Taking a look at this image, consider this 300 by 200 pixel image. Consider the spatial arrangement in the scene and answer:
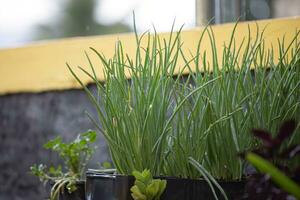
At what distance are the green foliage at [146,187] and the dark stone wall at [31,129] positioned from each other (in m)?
0.67

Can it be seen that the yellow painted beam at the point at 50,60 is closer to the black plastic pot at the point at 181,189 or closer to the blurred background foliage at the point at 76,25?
the blurred background foliage at the point at 76,25

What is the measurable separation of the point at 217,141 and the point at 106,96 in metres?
0.17

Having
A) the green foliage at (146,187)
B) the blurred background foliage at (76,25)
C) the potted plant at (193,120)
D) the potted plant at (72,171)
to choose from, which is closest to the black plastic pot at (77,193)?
the potted plant at (72,171)

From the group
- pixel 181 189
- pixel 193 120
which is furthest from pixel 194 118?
pixel 181 189

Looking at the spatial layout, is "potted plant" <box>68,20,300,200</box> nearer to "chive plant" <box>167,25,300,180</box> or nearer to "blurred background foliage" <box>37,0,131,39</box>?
"chive plant" <box>167,25,300,180</box>

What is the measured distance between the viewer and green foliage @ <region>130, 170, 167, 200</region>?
0.73m

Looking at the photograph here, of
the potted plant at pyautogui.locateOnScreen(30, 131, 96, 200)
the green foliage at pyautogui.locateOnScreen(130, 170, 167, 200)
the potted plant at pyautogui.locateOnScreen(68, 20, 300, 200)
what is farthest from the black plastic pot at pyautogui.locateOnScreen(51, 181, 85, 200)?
the green foliage at pyautogui.locateOnScreen(130, 170, 167, 200)

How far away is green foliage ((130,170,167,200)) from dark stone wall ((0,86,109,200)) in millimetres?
668

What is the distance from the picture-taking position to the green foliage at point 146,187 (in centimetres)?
73

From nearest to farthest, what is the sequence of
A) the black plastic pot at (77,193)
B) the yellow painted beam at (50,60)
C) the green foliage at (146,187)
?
the green foliage at (146,187) → the black plastic pot at (77,193) → the yellow painted beam at (50,60)

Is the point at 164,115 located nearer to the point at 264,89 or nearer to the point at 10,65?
the point at 264,89

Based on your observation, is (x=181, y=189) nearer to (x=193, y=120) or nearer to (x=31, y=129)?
(x=193, y=120)

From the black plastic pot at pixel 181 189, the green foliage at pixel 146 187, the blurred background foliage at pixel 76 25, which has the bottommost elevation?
the black plastic pot at pixel 181 189

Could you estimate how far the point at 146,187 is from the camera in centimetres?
73
